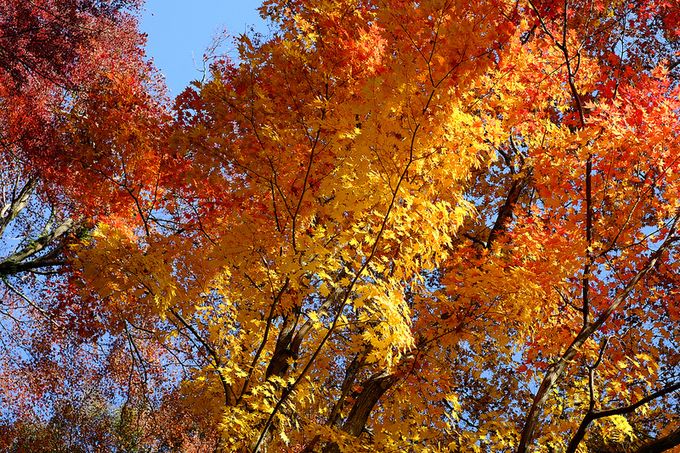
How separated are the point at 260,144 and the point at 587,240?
335cm

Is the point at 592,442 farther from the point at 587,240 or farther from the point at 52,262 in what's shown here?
the point at 52,262

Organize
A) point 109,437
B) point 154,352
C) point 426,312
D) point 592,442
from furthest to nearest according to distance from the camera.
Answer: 1. point 109,437
2. point 154,352
3. point 592,442
4. point 426,312

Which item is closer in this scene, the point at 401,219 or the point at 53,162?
the point at 401,219

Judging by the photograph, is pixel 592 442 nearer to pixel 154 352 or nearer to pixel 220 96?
pixel 220 96

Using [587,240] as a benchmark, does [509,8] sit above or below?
above

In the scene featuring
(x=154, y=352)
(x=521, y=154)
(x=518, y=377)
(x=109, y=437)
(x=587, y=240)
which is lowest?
(x=109, y=437)

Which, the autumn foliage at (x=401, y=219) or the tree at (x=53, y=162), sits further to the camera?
the tree at (x=53, y=162)

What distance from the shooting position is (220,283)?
292 inches

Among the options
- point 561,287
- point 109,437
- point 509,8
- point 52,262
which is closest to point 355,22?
point 509,8

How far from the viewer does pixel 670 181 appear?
214 inches

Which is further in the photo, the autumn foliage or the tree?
the tree

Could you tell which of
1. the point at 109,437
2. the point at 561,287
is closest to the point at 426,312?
the point at 561,287

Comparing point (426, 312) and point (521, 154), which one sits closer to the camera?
point (426, 312)

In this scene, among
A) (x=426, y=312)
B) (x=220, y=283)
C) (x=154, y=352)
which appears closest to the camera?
(x=426, y=312)
